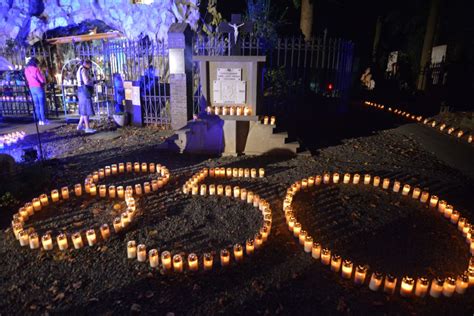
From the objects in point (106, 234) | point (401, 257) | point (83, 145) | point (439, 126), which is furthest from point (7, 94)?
point (439, 126)

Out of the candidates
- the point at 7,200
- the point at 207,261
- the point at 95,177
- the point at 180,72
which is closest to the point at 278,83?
the point at 180,72

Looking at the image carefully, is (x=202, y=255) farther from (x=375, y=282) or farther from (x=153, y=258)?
(x=375, y=282)

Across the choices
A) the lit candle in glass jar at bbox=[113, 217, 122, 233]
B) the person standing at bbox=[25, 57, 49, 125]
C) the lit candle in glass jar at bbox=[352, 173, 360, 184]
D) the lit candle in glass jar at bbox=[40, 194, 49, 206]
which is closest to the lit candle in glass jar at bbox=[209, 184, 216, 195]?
the lit candle in glass jar at bbox=[113, 217, 122, 233]

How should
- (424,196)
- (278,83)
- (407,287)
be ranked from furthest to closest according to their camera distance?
(278,83), (424,196), (407,287)

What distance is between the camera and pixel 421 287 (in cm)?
395

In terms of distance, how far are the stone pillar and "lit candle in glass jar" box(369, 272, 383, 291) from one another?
9338 millimetres

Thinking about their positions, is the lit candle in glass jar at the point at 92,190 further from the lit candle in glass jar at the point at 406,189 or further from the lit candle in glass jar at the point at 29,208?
the lit candle in glass jar at the point at 406,189

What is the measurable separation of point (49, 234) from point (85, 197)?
72.3 inches

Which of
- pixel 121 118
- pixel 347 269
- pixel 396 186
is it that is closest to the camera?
pixel 347 269

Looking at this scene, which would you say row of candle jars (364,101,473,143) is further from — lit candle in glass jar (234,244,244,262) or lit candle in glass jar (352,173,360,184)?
lit candle in glass jar (234,244,244,262)

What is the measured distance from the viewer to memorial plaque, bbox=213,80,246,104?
918cm

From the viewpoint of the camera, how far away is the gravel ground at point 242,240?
12.6ft

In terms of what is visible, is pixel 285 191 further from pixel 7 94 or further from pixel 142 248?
pixel 7 94

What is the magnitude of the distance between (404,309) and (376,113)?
14722 mm
